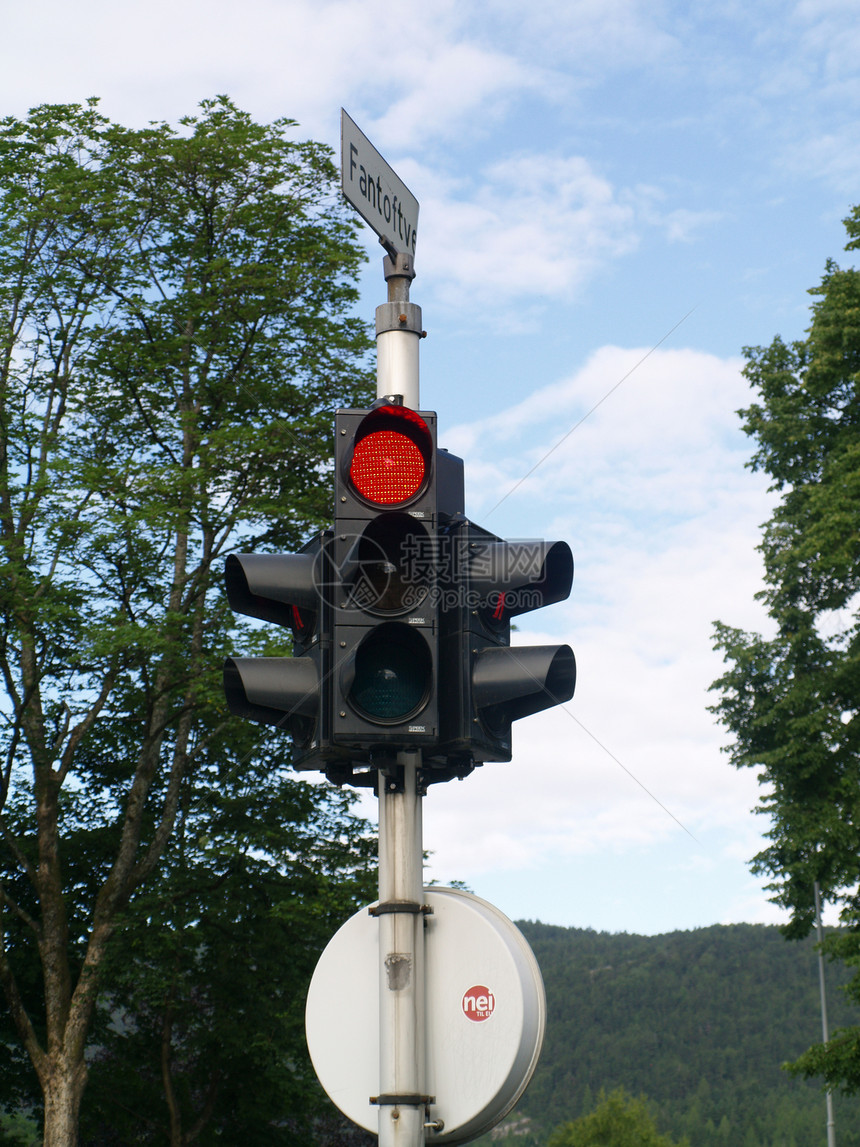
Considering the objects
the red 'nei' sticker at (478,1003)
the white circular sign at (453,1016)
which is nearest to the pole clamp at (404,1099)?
the white circular sign at (453,1016)

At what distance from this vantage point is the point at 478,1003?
389cm

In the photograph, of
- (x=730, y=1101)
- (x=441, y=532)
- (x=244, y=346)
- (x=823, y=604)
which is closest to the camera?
(x=441, y=532)

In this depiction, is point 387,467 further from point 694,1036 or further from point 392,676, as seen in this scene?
point 694,1036

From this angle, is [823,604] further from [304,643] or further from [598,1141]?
[598,1141]

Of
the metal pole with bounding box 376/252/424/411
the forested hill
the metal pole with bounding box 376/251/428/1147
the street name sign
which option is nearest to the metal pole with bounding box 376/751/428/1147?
the metal pole with bounding box 376/251/428/1147

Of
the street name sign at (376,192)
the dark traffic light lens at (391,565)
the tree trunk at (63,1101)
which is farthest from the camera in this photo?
the tree trunk at (63,1101)

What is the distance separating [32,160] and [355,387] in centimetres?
715

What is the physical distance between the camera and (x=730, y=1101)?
158500mm

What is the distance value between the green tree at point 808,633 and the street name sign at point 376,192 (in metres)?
20.5

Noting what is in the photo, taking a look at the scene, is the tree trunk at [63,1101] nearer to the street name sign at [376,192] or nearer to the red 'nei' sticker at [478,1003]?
the red 'nei' sticker at [478,1003]

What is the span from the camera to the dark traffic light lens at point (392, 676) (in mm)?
3779

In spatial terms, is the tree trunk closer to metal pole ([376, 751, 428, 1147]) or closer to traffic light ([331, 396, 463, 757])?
metal pole ([376, 751, 428, 1147])

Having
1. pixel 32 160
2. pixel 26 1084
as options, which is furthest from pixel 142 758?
pixel 32 160

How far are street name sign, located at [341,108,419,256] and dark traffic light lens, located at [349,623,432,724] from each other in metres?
1.53
